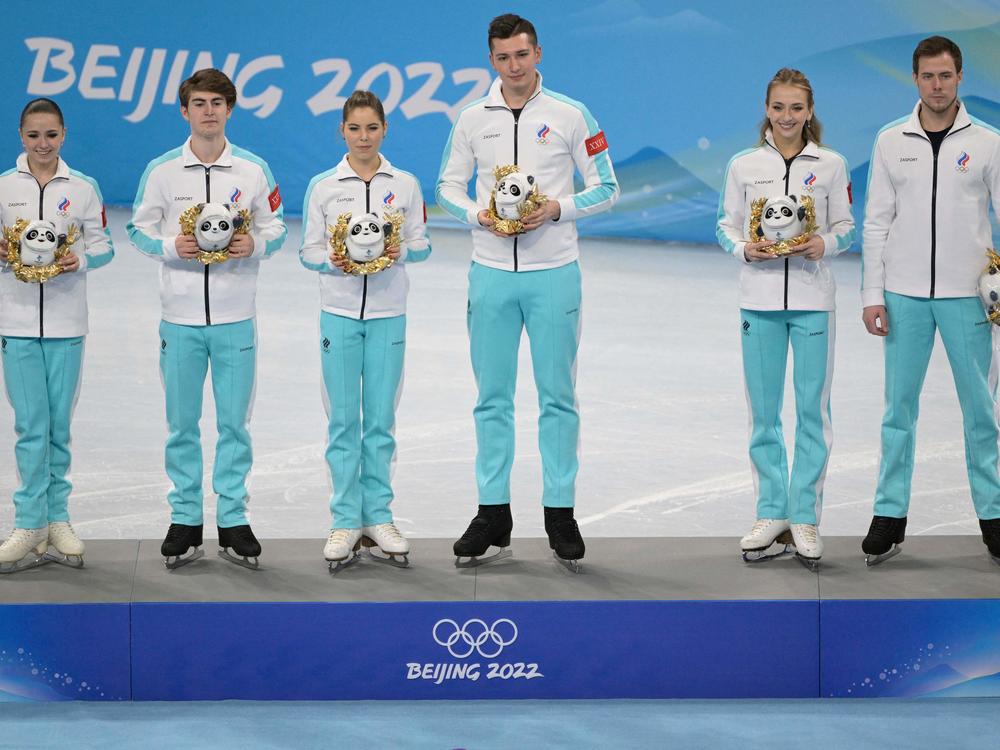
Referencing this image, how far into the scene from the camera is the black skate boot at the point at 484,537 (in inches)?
190

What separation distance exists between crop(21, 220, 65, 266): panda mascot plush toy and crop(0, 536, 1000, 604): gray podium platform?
3.45 feet

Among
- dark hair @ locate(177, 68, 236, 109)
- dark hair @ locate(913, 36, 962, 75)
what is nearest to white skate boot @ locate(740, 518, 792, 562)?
dark hair @ locate(913, 36, 962, 75)

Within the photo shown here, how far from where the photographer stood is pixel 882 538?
4879mm

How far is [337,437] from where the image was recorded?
483cm

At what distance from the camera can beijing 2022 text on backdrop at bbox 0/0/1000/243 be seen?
1278 centimetres

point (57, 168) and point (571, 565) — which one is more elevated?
point (57, 168)

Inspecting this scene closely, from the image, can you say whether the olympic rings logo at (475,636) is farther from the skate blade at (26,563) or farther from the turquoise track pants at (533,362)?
the skate blade at (26,563)

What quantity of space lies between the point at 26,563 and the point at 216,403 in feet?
2.81

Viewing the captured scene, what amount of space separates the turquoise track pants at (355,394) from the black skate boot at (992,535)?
82.3 inches

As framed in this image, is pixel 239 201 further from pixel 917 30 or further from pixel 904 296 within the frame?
pixel 917 30

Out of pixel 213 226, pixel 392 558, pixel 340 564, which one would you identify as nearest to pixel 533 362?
pixel 392 558

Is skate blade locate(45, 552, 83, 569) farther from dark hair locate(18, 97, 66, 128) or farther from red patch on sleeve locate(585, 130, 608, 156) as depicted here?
red patch on sleeve locate(585, 130, 608, 156)

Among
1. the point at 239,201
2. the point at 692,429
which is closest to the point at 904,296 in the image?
the point at 239,201

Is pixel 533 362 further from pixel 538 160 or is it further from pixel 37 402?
pixel 37 402
